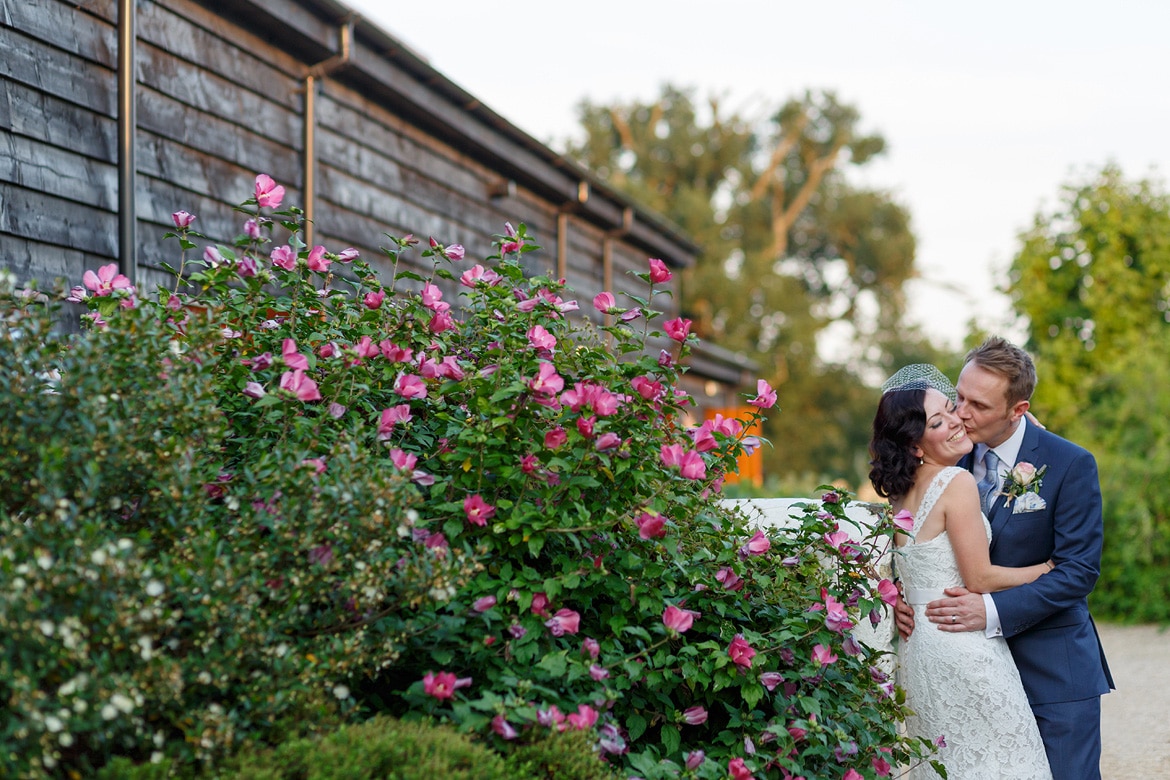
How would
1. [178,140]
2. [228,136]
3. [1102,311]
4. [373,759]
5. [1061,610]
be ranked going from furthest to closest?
[1102,311], [228,136], [178,140], [1061,610], [373,759]

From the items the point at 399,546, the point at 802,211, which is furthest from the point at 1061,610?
the point at 802,211

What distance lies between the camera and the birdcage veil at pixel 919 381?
3578 millimetres

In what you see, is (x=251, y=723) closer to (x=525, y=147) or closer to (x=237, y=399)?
(x=237, y=399)

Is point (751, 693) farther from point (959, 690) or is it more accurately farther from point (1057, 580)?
point (1057, 580)

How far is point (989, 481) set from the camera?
12.1 ft

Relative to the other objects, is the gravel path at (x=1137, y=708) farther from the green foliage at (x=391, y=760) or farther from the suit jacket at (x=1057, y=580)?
the green foliage at (x=391, y=760)

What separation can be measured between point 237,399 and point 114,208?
2.20 m

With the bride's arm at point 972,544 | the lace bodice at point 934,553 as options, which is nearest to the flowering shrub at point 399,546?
the lace bodice at point 934,553

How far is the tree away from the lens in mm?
31359

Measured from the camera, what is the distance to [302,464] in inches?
88.4

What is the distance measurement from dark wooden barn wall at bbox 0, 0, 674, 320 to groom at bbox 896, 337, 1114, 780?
3805mm

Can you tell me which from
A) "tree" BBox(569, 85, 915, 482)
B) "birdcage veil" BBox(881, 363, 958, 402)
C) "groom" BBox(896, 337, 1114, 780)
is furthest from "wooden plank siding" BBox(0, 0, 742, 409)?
"tree" BBox(569, 85, 915, 482)

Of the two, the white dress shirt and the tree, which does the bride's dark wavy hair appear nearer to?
the white dress shirt

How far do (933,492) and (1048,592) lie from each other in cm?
50
